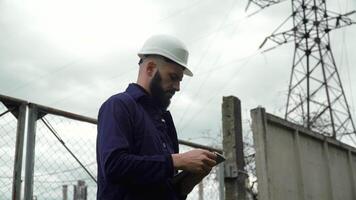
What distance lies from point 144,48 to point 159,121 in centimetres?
33

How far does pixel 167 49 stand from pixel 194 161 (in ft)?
1.77

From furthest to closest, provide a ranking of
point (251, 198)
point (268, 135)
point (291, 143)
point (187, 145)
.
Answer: point (251, 198), point (291, 143), point (268, 135), point (187, 145)

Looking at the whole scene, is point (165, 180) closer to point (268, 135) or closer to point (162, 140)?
point (162, 140)

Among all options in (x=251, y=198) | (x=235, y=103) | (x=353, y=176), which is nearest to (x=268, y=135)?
(x=235, y=103)

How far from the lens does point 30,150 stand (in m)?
3.41

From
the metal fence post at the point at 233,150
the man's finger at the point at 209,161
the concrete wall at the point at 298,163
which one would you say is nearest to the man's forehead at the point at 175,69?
the man's finger at the point at 209,161

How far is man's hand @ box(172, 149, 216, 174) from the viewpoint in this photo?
6.43 feet

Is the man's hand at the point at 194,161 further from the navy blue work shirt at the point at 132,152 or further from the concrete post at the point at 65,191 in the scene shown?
the concrete post at the point at 65,191

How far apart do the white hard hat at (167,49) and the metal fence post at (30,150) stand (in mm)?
1426

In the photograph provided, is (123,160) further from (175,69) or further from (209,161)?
(175,69)

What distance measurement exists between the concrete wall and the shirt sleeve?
10.1 ft

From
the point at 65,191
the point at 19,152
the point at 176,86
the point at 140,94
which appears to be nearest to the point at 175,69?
the point at 176,86

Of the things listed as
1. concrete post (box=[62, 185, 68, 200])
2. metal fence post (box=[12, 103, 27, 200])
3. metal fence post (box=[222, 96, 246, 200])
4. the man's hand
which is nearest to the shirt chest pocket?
the man's hand

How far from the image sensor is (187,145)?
4.75 m
